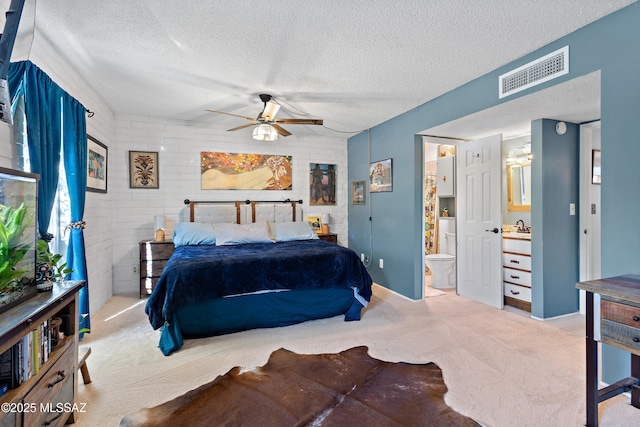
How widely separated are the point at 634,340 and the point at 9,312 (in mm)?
2939

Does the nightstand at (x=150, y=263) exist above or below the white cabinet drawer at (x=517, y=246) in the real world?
below

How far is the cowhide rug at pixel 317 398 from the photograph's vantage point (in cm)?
181

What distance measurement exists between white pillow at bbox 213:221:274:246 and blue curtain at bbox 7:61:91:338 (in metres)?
1.56

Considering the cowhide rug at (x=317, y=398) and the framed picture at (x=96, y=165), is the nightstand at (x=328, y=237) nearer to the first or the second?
the cowhide rug at (x=317, y=398)

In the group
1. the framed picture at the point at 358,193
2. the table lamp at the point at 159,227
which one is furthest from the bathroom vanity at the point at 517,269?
the table lamp at the point at 159,227

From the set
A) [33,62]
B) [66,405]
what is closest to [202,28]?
[33,62]

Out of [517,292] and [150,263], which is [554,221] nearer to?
[517,292]

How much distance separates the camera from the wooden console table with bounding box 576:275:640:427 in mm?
1580

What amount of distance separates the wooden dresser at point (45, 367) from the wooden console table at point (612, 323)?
2697 mm

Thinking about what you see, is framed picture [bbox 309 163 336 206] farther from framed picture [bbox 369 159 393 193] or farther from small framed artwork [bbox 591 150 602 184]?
small framed artwork [bbox 591 150 602 184]

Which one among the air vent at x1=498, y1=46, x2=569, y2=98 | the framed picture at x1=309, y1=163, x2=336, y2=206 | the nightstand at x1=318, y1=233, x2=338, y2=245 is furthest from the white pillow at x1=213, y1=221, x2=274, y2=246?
the air vent at x1=498, y1=46, x2=569, y2=98

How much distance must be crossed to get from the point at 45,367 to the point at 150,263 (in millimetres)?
2849

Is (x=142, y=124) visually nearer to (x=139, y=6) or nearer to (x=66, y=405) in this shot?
(x=139, y=6)

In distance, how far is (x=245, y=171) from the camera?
505 cm
